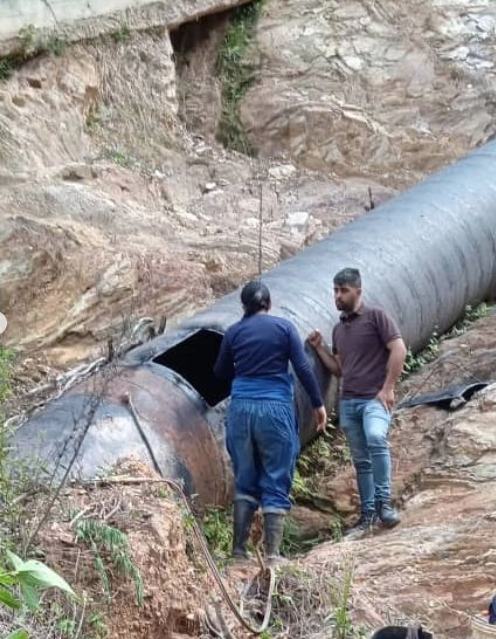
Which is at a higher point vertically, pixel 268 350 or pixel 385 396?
pixel 268 350

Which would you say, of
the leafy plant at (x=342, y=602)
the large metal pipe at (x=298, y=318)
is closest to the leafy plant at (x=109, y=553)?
the large metal pipe at (x=298, y=318)

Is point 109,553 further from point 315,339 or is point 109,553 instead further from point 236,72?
point 236,72

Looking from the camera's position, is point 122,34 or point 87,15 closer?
point 87,15

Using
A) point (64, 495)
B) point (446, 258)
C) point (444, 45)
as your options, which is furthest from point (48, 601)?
point (444, 45)

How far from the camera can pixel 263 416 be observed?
278 inches

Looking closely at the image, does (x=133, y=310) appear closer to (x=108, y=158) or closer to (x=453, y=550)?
(x=108, y=158)

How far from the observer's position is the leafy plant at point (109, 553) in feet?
17.8

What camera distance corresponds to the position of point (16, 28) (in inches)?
468

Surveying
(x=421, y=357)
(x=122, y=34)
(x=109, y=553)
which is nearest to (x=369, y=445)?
(x=109, y=553)

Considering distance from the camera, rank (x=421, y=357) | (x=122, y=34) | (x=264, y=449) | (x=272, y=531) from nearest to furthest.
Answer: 1. (x=272, y=531)
2. (x=264, y=449)
3. (x=421, y=357)
4. (x=122, y=34)

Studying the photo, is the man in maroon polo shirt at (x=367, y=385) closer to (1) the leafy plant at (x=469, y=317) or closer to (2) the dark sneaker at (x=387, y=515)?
(2) the dark sneaker at (x=387, y=515)

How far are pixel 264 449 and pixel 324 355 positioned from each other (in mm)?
1039

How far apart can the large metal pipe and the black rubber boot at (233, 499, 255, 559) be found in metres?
0.31

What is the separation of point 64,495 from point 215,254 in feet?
17.7
